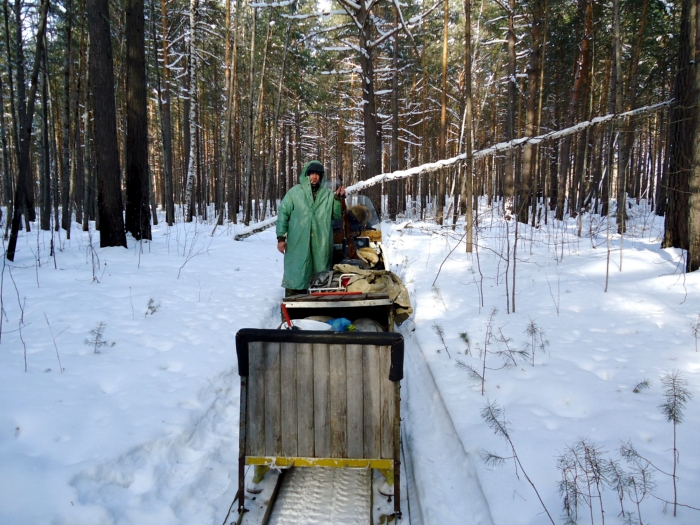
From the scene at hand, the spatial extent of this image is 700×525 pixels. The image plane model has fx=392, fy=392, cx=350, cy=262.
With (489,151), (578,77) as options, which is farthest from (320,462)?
(578,77)

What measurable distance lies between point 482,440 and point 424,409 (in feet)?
2.74

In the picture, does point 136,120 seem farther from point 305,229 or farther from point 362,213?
point 305,229

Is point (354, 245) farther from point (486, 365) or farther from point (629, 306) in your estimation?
point (629, 306)

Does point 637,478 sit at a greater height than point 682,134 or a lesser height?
lesser

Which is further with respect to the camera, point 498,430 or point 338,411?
point 498,430

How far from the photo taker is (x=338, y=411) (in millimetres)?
2545

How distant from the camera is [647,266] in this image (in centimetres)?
626

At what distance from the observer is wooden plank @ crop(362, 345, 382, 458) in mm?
2504

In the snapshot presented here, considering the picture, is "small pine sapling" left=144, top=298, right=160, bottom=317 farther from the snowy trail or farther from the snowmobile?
the snowy trail

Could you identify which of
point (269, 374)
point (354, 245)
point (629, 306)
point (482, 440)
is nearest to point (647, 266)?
point (629, 306)

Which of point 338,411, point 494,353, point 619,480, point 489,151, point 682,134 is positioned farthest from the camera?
point 489,151

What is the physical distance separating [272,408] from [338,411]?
17.2 inches

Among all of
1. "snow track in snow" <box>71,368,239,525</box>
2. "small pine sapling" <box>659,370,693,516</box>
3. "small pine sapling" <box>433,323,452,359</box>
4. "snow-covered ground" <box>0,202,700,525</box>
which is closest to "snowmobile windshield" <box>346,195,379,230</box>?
"snow-covered ground" <box>0,202,700,525</box>

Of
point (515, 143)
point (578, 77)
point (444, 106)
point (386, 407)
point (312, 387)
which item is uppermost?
point (578, 77)
